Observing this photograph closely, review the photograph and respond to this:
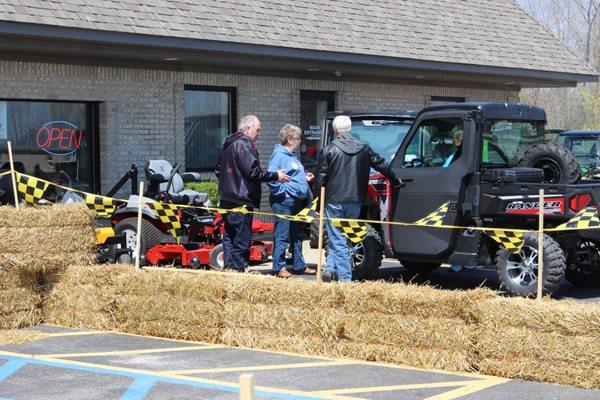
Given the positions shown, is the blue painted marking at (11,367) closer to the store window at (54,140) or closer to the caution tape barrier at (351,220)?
the caution tape barrier at (351,220)

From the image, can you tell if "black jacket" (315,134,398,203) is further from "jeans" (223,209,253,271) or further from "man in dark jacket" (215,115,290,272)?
"jeans" (223,209,253,271)

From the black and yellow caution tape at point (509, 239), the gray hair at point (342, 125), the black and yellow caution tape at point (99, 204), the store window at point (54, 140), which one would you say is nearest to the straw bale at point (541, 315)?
the black and yellow caution tape at point (509, 239)

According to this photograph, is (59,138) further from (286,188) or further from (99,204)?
(99,204)

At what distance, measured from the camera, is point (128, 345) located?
9414 millimetres

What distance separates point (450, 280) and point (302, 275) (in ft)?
5.96

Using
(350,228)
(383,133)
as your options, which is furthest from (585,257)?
(383,133)

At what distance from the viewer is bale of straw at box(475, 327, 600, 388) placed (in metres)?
7.74

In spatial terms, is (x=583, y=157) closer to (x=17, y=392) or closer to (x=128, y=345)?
(x=128, y=345)

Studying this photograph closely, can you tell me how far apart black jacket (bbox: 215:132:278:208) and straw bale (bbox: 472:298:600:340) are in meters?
3.86

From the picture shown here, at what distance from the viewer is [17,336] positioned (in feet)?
31.9

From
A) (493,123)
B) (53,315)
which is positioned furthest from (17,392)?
(493,123)

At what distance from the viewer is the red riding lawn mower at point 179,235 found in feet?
42.9

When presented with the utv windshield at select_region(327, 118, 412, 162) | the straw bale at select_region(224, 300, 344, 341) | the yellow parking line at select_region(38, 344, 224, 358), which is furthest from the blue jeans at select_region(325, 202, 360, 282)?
the utv windshield at select_region(327, 118, 412, 162)

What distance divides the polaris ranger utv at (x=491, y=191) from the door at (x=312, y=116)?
7.42 metres
